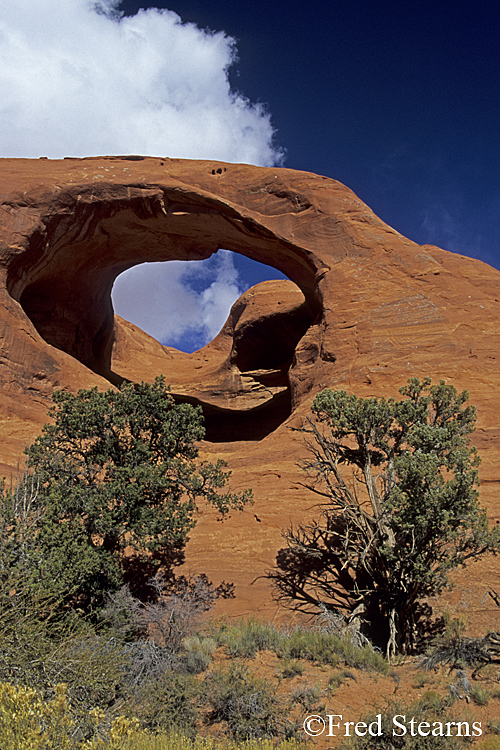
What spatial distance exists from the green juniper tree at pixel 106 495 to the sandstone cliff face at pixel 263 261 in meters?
2.10

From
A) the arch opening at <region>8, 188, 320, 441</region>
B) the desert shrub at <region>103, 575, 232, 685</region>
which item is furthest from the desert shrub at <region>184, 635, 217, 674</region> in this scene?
the arch opening at <region>8, 188, 320, 441</region>

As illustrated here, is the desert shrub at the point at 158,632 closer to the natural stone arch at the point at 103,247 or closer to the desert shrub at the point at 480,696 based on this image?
the desert shrub at the point at 480,696

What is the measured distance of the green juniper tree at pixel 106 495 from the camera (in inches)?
300

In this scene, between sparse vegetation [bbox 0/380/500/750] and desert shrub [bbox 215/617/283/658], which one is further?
desert shrub [bbox 215/617/283/658]

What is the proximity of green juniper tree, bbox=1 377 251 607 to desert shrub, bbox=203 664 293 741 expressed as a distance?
2.47m

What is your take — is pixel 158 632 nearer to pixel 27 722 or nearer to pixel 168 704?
pixel 168 704

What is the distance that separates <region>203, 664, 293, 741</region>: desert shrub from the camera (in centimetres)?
557

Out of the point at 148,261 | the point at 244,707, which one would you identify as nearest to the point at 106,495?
the point at 244,707

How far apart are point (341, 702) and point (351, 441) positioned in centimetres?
657

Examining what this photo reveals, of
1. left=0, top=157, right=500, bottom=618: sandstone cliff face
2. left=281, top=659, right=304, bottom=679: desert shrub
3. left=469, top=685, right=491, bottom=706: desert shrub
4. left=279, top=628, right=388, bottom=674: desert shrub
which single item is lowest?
left=281, top=659, right=304, bottom=679: desert shrub

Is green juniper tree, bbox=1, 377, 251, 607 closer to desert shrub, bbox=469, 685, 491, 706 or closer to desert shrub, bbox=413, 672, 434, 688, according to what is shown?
desert shrub, bbox=413, 672, 434, 688

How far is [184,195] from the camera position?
16656 mm

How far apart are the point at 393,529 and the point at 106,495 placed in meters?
5.12

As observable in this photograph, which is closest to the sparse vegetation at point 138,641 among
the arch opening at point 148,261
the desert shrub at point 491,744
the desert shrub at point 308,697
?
the desert shrub at point 308,697
